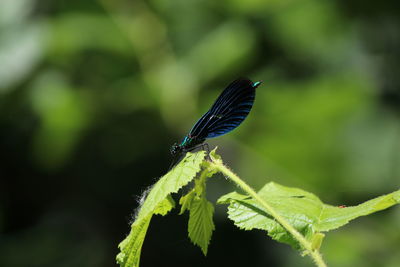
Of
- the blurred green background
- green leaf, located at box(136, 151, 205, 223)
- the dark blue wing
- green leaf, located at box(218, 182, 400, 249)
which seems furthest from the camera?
the blurred green background

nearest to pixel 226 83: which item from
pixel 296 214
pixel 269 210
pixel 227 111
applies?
pixel 227 111

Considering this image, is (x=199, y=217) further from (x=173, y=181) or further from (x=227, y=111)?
(x=227, y=111)

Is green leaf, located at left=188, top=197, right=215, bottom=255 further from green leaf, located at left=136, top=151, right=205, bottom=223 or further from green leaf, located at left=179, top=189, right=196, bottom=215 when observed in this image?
green leaf, located at left=136, top=151, right=205, bottom=223

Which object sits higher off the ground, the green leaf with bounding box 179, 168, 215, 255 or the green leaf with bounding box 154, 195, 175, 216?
the green leaf with bounding box 154, 195, 175, 216

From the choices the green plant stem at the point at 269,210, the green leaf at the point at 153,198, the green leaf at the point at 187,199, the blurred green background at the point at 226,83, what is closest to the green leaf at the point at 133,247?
the green leaf at the point at 153,198

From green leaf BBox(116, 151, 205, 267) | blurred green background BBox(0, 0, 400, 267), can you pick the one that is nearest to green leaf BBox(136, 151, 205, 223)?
green leaf BBox(116, 151, 205, 267)

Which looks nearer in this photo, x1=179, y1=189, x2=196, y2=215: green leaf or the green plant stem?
the green plant stem
